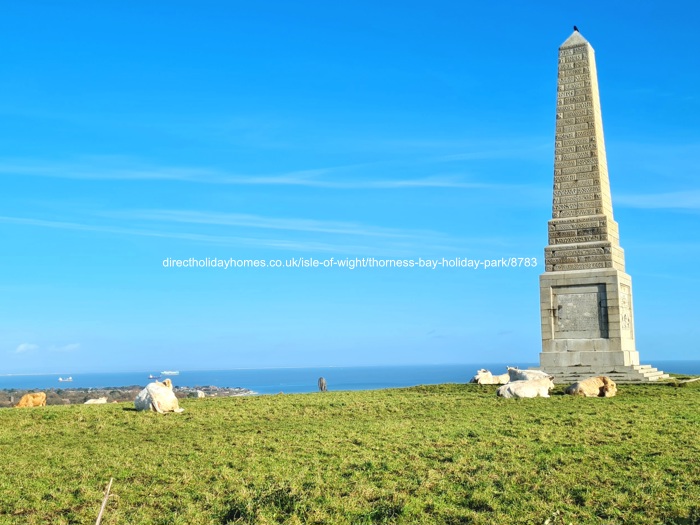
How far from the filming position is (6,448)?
1212cm

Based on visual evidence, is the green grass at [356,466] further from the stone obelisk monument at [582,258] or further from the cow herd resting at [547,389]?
the stone obelisk monument at [582,258]

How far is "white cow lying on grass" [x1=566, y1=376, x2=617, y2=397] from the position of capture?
789 inches

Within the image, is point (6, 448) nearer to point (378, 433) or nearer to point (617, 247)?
point (378, 433)

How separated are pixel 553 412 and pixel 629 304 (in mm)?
14422

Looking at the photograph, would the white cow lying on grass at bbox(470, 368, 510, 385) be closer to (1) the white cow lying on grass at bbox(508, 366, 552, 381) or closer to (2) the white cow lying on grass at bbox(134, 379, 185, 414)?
(1) the white cow lying on grass at bbox(508, 366, 552, 381)

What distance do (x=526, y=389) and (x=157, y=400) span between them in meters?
10.3

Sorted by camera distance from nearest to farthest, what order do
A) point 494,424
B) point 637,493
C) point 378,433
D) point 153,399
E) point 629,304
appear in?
point 637,493
point 378,433
point 494,424
point 153,399
point 629,304

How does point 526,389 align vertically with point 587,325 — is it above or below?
below

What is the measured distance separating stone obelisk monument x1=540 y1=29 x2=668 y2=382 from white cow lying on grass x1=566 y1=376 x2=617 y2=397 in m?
5.84

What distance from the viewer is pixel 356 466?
999 centimetres

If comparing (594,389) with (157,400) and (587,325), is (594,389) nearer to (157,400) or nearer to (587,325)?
(587,325)

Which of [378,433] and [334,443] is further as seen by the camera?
[378,433]

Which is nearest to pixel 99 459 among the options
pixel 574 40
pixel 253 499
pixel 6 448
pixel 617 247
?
pixel 6 448

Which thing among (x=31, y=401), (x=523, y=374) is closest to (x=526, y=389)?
(x=523, y=374)
